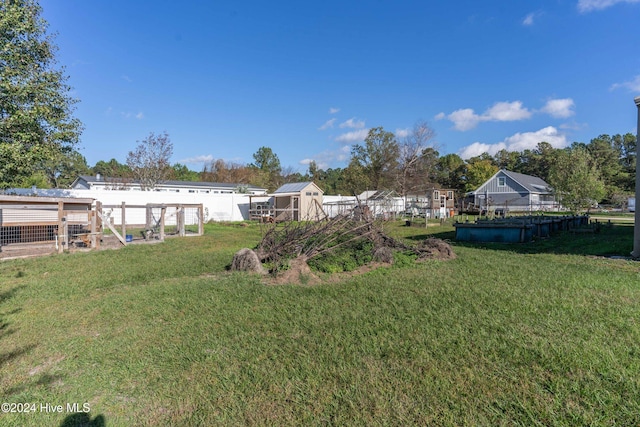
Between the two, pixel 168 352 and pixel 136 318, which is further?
pixel 136 318

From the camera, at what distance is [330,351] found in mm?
3439

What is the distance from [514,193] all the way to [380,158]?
17978mm

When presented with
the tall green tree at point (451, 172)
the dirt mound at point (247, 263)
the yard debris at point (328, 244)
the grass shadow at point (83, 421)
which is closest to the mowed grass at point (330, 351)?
the grass shadow at point (83, 421)

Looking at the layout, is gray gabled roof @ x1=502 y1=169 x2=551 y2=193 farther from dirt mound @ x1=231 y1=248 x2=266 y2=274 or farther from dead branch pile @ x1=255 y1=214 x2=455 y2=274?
dirt mound @ x1=231 y1=248 x2=266 y2=274

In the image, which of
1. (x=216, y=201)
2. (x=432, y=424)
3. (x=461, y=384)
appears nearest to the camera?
(x=432, y=424)

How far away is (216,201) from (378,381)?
996 inches

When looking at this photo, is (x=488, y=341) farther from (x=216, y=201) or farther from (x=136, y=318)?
(x=216, y=201)

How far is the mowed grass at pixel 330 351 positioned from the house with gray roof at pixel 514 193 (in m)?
38.7

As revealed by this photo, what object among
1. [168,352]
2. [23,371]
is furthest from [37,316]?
[168,352]

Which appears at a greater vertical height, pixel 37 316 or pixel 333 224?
pixel 333 224

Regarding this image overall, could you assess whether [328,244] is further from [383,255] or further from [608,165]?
[608,165]

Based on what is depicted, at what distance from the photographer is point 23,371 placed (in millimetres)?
3176

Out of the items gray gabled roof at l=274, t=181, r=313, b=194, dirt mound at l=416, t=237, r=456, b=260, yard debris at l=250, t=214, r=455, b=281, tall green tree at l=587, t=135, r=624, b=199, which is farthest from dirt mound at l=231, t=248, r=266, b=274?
tall green tree at l=587, t=135, r=624, b=199

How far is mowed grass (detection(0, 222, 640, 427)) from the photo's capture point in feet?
8.22
